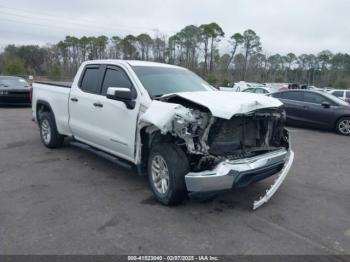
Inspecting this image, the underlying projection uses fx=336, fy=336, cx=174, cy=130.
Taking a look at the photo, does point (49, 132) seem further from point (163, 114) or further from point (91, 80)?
point (163, 114)

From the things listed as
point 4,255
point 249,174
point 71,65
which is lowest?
point 4,255

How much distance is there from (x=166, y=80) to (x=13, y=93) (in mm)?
11913

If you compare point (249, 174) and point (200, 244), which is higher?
point (249, 174)

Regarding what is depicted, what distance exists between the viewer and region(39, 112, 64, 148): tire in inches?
279

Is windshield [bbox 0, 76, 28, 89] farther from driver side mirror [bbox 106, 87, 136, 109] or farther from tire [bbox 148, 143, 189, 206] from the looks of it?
tire [bbox 148, 143, 189, 206]

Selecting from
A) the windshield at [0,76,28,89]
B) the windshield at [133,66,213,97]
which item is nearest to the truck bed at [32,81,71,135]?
the windshield at [133,66,213,97]

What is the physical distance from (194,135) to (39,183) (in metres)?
2.77

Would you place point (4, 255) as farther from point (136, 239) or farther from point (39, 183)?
point (39, 183)

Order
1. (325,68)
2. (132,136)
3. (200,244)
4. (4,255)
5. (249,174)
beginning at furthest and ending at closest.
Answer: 1. (325,68)
2. (132,136)
3. (249,174)
4. (200,244)
5. (4,255)

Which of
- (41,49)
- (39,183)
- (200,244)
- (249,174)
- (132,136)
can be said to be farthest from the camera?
(41,49)

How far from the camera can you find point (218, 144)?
421cm

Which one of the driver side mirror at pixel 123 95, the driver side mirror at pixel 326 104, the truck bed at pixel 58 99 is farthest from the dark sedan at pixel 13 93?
the driver side mirror at pixel 326 104

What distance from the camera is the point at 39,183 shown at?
209 inches

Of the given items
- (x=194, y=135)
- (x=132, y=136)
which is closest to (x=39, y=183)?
(x=132, y=136)
